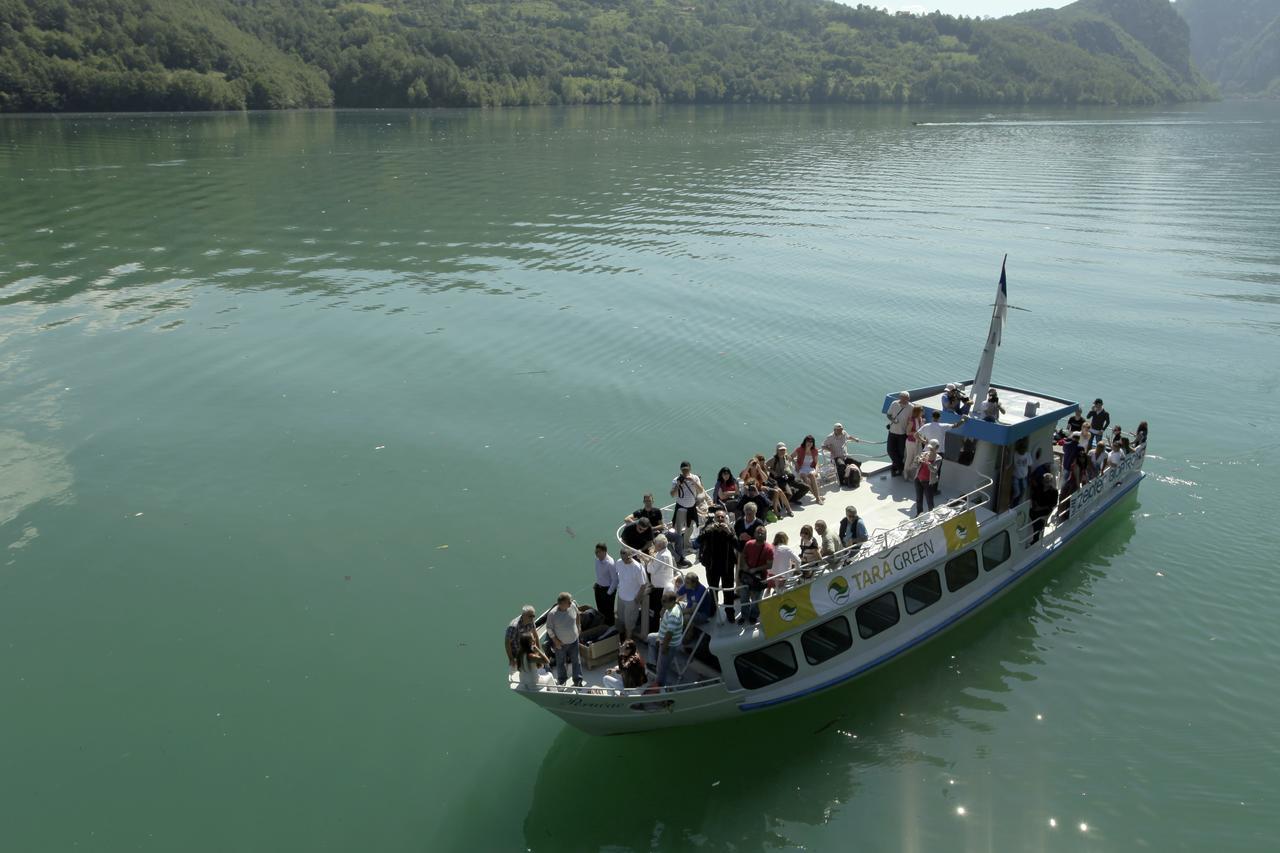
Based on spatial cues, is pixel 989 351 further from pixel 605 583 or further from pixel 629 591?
pixel 605 583

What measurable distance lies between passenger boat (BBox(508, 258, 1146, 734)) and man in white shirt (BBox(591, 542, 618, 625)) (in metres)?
0.93

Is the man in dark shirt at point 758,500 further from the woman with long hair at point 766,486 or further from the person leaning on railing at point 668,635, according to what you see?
the person leaning on railing at point 668,635

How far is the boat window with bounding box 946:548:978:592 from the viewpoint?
15.8 metres

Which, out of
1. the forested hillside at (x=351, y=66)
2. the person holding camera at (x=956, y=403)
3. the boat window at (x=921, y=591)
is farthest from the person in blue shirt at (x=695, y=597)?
the forested hillside at (x=351, y=66)

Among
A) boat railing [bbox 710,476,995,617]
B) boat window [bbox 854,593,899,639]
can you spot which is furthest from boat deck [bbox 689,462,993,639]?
boat window [bbox 854,593,899,639]

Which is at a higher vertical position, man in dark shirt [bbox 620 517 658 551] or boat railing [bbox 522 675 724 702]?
man in dark shirt [bbox 620 517 658 551]

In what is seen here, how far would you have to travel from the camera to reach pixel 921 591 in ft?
50.4

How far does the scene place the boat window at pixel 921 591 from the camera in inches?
595

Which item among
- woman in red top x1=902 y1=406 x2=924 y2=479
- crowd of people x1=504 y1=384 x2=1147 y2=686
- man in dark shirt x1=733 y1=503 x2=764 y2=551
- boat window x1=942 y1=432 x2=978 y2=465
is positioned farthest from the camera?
woman in red top x1=902 y1=406 x2=924 y2=479

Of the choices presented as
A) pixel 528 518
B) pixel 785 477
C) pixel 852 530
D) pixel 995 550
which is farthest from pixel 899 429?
pixel 528 518

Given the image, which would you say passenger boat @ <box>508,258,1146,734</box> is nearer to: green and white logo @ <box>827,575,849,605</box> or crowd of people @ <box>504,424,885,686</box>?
green and white logo @ <box>827,575,849,605</box>

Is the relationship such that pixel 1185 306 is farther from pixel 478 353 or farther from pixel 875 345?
pixel 478 353

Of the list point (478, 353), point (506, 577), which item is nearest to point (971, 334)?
point (478, 353)

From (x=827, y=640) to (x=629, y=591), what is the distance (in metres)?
3.30
